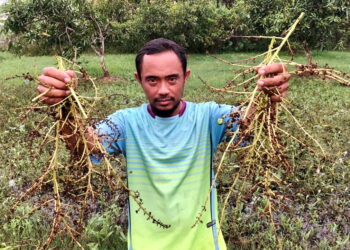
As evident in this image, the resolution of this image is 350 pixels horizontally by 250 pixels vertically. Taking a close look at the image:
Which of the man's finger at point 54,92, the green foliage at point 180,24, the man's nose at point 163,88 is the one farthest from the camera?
the green foliage at point 180,24

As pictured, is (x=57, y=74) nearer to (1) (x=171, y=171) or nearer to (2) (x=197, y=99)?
(1) (x=171, y=171)

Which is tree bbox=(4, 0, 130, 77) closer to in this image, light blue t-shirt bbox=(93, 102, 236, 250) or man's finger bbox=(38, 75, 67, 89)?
light blue t-shirt bbox=(93, 102, 236, 250)

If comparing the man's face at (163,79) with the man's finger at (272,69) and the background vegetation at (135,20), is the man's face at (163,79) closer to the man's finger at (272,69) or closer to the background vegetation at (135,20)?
the man's finger at (272,69)

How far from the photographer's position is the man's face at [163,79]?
1.71 metres

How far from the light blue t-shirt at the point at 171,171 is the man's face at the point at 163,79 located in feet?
0.43

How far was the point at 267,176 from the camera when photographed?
4.49 feet

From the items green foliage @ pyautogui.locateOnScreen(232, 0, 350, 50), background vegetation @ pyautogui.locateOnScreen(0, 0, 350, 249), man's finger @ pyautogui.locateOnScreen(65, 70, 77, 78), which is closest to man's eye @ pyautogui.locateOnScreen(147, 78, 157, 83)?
background vegetation @ pyautogui.locateOnScreen(0, 0, 350, 249)

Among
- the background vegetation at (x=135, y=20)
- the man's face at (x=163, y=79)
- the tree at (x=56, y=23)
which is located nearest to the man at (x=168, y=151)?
the man's face at (x=163, y=79)

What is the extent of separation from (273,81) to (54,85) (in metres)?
0.79

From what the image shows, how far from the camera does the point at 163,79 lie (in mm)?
1707

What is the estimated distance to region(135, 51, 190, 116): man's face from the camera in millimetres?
1706

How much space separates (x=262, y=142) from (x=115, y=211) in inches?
83.4

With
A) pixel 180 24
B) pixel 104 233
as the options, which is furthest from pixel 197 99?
pixel 180 24

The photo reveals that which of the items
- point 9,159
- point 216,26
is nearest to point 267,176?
point 9,159
